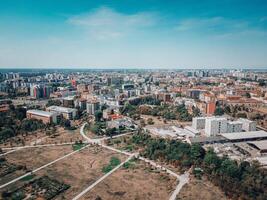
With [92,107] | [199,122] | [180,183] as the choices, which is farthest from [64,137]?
[199,122]

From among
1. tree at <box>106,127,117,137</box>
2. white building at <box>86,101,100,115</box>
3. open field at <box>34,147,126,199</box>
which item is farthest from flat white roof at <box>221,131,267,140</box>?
white building at <box>86,101,100,115</box>

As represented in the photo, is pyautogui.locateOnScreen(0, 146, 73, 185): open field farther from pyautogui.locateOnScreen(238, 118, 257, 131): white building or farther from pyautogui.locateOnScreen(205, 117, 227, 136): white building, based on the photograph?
pyautogui.locateOnScreen(238, 118, 257, 131): white building

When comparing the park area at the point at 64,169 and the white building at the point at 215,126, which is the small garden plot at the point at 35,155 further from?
the white building at the point at 215,126

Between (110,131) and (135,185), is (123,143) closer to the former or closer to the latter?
(110,131)

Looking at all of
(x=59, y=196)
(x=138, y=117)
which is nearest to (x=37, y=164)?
(x=59, y=196)

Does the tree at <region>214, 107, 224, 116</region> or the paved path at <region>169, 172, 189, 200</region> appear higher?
the tree at <region>214, 107, 224, 116</region>

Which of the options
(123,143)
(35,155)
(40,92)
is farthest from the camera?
(40,92)
